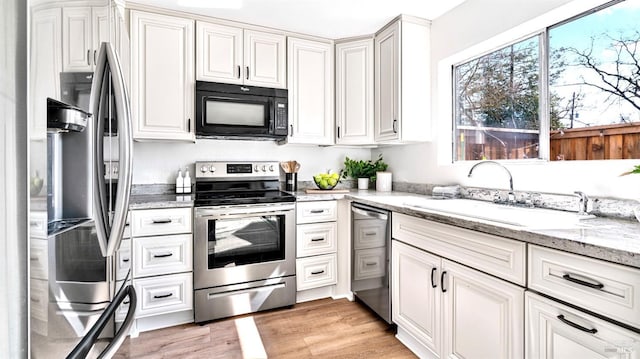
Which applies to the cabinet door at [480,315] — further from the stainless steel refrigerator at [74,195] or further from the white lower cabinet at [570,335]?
the stainless steel refrigerator at [74,195]

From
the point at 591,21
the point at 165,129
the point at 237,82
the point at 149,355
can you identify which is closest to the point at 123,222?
the point at 149,355

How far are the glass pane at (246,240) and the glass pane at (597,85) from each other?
1891mm

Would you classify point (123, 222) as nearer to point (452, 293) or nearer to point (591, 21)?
point (452, 293)

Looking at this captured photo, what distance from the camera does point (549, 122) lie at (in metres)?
1.81

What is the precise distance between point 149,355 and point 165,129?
151 cm

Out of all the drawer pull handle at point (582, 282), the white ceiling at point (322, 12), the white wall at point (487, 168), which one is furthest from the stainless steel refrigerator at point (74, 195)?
the white wall at point (487, 168)

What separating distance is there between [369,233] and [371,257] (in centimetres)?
17

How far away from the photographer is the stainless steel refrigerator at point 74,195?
58 centimetres

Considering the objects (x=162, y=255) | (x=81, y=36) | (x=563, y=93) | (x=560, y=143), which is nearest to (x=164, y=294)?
(x=162, y=255)

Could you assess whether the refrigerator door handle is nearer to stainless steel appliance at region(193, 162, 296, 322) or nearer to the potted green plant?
stainless steel appliance at region(193, 162, 296, 322)

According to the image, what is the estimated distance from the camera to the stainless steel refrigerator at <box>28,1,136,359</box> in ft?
1.89

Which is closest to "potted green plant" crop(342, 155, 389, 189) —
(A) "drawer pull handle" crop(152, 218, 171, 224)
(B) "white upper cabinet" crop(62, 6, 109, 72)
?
(A) "drawer pull handle" crop(152, 218, 171, 224)

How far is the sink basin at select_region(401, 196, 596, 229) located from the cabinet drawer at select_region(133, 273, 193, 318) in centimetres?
159

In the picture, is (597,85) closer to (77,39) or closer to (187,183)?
(77,39)
